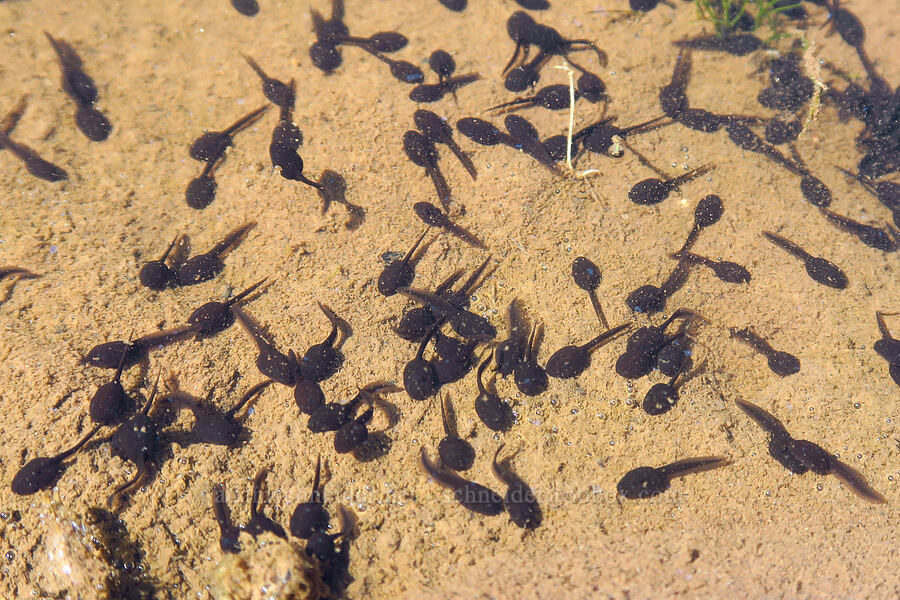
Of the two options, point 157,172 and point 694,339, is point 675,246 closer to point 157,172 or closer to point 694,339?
point 694,339

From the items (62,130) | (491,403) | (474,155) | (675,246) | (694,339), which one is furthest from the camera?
(62,130)

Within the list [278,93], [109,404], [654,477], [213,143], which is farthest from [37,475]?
[654,477]

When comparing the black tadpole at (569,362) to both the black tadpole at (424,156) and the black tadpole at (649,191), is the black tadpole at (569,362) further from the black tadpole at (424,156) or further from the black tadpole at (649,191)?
the black tadpole at (424,156)

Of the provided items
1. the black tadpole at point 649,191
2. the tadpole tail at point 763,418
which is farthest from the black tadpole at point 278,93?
the tadpole tail at point 763,418

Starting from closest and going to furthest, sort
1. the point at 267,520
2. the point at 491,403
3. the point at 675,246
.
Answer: the point at 267,520 < the point at 491,403 < the point at 675,246

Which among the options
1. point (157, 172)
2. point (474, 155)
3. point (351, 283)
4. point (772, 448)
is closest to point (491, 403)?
point (351, 283)

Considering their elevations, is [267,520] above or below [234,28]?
below

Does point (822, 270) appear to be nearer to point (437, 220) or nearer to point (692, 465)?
point (692, 465)
